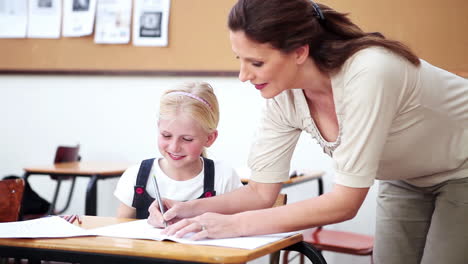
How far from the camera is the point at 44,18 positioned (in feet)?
13.5

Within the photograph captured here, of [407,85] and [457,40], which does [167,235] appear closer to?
[407,85]

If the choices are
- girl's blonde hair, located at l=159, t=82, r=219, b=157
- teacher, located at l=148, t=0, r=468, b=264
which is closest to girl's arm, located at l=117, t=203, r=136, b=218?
girl's blonde hair, located at l=159, t=82, r=219, b=157

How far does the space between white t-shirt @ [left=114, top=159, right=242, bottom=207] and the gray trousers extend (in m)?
0.49

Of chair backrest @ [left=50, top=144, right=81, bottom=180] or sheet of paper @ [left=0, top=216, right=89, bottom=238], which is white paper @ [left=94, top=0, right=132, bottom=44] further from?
sheet of paper @ [left=0, top=216, right=89, bottom=238]

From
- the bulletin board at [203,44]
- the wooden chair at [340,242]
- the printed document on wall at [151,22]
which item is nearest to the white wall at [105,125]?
the bulletin board at [203,44]

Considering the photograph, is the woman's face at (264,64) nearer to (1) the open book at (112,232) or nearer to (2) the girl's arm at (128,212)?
(1) the open book at (112,232)

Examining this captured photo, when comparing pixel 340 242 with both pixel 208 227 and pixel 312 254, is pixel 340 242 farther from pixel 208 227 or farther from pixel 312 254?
pixel 208 227

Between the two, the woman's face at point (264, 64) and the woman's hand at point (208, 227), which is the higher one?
the woman's face at point (264, 64)

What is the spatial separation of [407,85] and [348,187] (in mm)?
255

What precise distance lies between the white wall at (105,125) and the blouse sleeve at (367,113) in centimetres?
236

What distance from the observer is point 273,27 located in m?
1.25

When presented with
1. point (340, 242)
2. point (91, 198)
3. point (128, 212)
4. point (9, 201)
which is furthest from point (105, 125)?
point (9, 201)

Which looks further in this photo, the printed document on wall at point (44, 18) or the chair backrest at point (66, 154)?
the printed document on wall at point (44, 18)

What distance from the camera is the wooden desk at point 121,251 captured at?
1027mm
